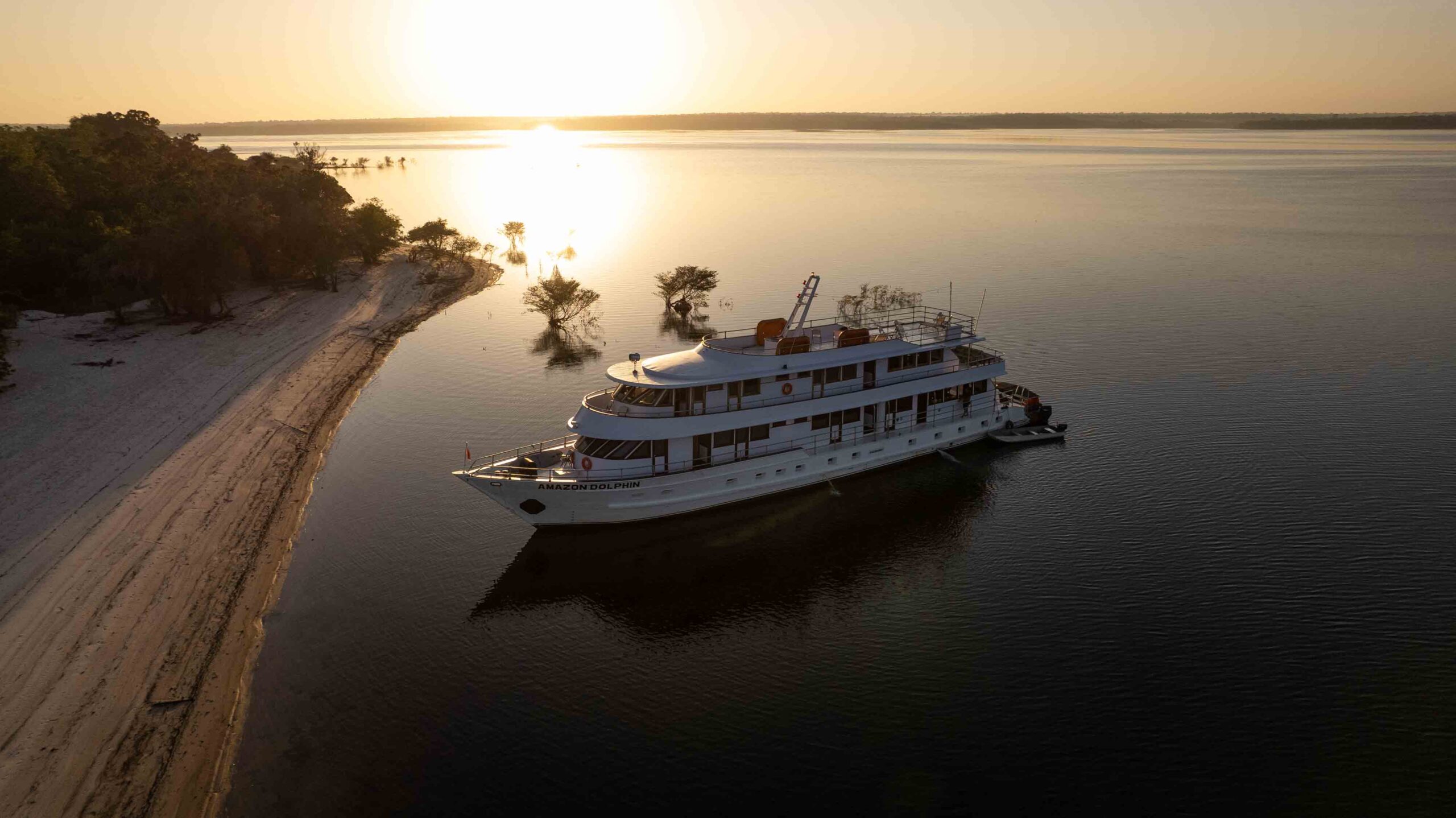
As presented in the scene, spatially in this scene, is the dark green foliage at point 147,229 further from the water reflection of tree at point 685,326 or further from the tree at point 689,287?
the water reflection of tree at point 685,326

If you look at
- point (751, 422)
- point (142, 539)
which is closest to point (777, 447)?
point (751, 422)

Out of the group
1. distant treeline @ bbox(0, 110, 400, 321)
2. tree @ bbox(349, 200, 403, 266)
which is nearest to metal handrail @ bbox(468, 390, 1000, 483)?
distant treeline @ bbox(0, 110, 400, 321)

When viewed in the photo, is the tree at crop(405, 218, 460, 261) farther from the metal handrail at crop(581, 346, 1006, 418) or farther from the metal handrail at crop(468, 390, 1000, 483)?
the metal handrail at crop(581, 346, 1006, 418)

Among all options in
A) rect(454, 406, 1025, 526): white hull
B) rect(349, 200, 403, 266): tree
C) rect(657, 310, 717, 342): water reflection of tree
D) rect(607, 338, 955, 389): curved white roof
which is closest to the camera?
rect(454, 406, 1025, 526): white hull

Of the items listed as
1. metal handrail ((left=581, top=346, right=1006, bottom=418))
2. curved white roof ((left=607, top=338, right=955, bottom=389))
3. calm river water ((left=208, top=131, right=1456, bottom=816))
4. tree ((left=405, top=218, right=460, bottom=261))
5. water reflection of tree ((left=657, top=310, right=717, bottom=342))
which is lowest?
calm river water ((left=208, top=131, right=1456, bottom=816))

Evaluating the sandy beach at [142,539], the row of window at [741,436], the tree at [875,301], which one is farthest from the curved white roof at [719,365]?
the tree at [875,301]

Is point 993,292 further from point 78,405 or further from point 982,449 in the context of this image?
point 78,405

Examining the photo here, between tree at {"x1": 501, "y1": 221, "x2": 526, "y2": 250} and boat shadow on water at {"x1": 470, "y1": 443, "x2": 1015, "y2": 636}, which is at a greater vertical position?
tree at {"x1": 501, "y1": 221, "x2": 526, "y2": 250}

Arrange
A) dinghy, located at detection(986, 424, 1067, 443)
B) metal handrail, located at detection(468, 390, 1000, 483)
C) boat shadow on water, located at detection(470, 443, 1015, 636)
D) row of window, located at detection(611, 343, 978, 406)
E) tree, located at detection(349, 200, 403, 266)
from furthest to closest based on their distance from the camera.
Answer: tree, located at detection(349, 200, 403, 266)
dinghy, located at detection(986, 424, 1067, 443)
row of window, located at detection(611, 343, 978, 406)
metal handrail, located at detection(468, 390, 1000, 483)
boat shadow on water, located at detection(470, 443, 1015, 636)
